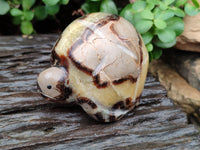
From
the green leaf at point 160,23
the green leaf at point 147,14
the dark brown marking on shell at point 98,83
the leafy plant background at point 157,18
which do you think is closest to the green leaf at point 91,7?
the leafy plant background at point 157,18

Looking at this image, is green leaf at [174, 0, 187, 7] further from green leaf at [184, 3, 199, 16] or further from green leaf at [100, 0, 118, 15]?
green leaf at [100, 0, 118, 15]

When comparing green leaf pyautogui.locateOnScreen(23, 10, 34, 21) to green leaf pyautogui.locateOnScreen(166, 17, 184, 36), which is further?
green leaf pyautogui.locateOnScreen(23, 10, 34, 21)

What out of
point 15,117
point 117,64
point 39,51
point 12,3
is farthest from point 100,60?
point 12,3

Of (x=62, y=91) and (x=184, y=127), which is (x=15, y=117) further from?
(x=184, y=127)

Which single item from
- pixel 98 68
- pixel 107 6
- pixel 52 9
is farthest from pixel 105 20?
pixel 52 9

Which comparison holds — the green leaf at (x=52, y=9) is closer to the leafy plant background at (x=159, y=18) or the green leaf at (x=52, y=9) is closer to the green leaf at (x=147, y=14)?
the leafy plant background at (x=159, y=18)

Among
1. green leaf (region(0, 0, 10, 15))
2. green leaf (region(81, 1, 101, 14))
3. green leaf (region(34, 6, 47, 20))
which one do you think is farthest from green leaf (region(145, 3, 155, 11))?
green leaf (region(0, 0, 10, 15))
